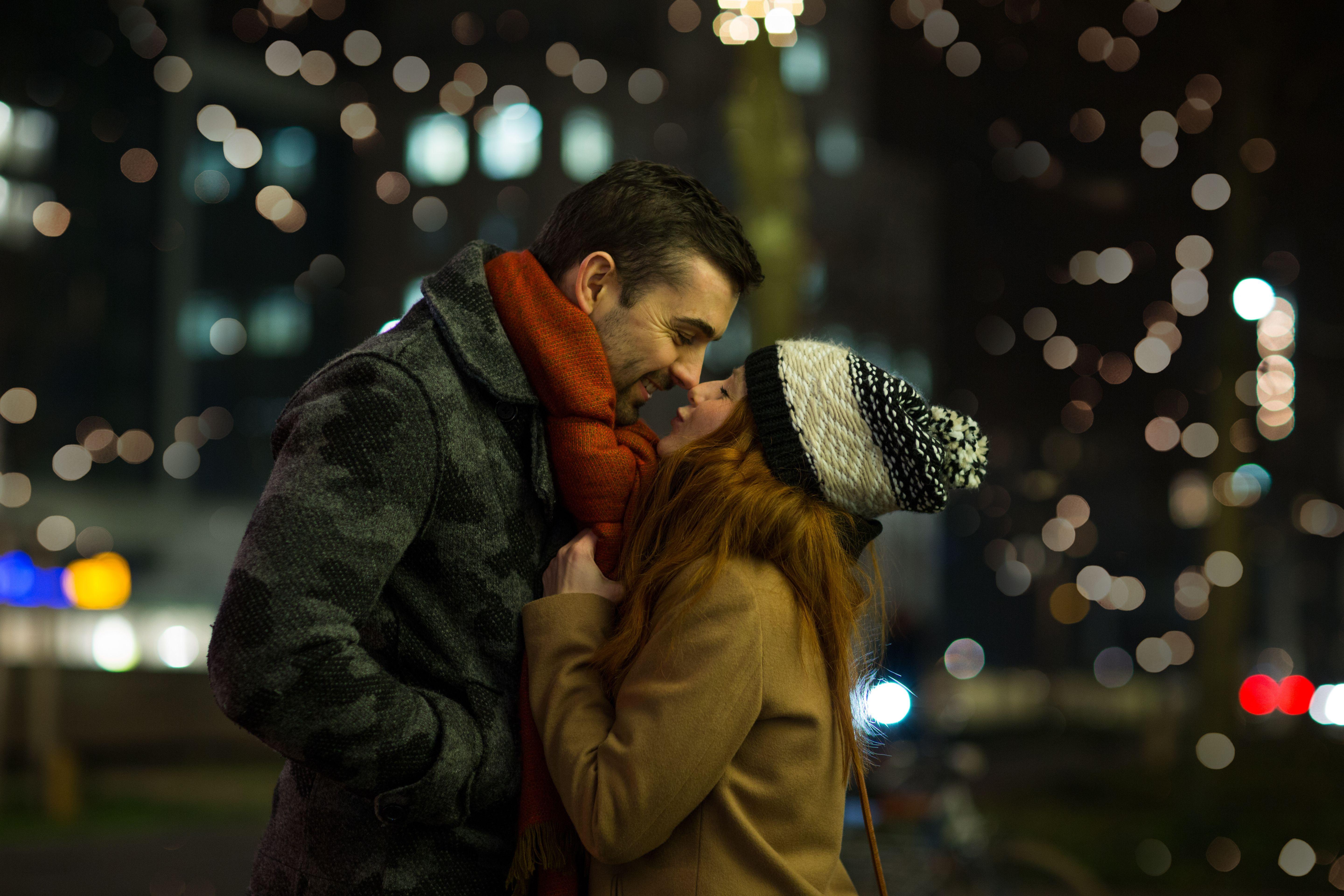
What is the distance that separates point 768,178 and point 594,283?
503 centimetres

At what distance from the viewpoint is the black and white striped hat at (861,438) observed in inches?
81.0

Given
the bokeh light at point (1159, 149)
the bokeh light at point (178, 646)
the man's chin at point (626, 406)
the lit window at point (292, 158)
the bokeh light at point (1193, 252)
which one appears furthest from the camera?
the lit window at point (292, 158)

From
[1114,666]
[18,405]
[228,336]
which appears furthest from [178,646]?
[1114,666]

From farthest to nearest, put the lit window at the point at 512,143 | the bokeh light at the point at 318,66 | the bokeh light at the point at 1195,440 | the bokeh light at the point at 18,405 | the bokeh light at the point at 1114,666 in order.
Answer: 1. the bokeh light at the point at 1114,666
2. the lit window at the point at 512,143
3. the bokeh light at the point at 318,66
4. the bokeh light at the point at 18,405
5. the bokeh light at the point at 1195,440

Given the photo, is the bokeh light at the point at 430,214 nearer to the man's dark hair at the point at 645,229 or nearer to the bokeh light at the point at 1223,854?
the bokeh light at the point at 1223,854

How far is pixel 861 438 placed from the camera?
2.09 m

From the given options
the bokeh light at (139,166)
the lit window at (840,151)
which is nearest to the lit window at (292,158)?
the bokeh light at (139,166)

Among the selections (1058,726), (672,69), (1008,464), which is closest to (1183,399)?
(1008,464)

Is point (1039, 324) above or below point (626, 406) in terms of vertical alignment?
above

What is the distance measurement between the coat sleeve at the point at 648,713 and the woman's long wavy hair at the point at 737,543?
0.15 feet

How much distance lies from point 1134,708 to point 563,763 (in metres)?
27.5

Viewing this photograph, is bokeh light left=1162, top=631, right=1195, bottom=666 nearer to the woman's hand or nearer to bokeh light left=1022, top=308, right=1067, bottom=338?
bokeh light left=1022, top=308, right=1067, bottom=338

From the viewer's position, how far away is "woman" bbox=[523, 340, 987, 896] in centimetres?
193

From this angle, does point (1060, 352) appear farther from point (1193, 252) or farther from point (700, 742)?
point (700, 742)
